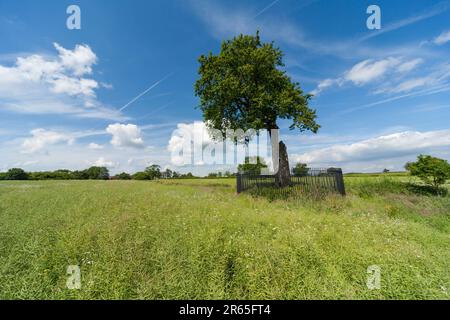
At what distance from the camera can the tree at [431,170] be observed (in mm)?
10812

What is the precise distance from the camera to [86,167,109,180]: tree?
2790 inches

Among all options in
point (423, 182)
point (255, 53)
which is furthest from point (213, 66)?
point (423, 182)

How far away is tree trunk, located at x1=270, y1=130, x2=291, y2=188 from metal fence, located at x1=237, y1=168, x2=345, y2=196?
14.1 inches

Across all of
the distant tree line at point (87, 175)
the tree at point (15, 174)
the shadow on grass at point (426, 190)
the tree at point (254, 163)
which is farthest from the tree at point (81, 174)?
the shadow on grass at point (426, 190)

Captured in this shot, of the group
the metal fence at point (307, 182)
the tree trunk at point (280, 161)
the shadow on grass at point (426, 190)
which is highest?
the tree trunk at point (280, 161)

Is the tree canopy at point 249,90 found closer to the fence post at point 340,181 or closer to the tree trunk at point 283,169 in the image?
the tree trunk at point 283,169

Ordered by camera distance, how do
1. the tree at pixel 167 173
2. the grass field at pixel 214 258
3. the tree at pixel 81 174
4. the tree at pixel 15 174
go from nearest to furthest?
the grass field at pixel 214 258 < the tree at pixel 15 174 < the tree at pixel 81 174 < the tree at pixel 167 173

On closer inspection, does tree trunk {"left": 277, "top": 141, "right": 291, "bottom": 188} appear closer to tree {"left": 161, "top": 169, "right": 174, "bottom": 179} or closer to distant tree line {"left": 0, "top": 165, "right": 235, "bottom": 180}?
distant tree line {"left": 0, "top": 165, "right": 235, "bottom": 180}

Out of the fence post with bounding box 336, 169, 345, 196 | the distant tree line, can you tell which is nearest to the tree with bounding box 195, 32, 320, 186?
the fence post with bounding box 336, 169, 345, 196

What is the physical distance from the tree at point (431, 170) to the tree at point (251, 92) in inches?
265

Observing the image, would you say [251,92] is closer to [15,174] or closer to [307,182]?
[307,182]

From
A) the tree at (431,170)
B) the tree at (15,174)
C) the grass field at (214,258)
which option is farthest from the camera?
the tree at (15,174)

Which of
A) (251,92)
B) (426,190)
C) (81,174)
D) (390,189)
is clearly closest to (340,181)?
(390,189)
